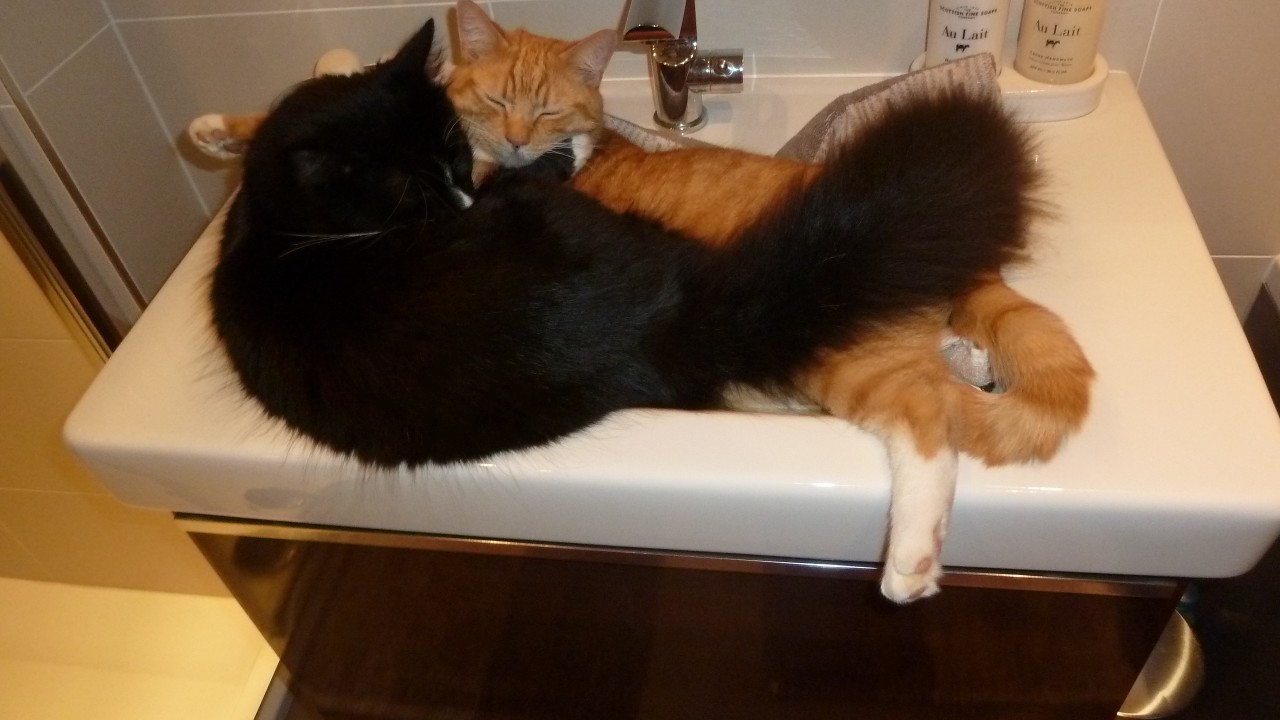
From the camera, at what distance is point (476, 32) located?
952 mm

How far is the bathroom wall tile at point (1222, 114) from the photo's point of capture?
0.91 meters

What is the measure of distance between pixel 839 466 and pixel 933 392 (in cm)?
9

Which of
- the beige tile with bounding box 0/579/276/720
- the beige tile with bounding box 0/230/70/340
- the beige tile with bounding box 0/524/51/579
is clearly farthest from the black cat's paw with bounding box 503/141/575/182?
the beige tile with bounding box 0/524/51/579

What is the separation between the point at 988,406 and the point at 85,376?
113 centimetres

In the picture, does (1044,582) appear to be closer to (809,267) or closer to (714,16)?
(809,267)

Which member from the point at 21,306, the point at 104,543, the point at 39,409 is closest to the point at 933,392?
the point at 21,306

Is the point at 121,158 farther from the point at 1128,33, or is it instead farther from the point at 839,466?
the point at 1128,33

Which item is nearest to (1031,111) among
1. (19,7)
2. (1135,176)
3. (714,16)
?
(1135,176)

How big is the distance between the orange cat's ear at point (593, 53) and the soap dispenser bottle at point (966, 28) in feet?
1.05

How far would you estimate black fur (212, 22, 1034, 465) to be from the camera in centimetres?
66

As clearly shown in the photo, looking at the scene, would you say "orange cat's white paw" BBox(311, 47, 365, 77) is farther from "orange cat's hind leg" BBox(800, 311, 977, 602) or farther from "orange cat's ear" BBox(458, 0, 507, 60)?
"orange cat's hind leg" BBox(800, 311, 977, 602)

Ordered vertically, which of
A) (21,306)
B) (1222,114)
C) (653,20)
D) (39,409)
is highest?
(653,20)

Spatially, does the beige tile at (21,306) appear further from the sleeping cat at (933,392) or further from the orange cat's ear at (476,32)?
the sleeping cat at (933,392)

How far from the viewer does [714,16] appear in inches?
39.4
